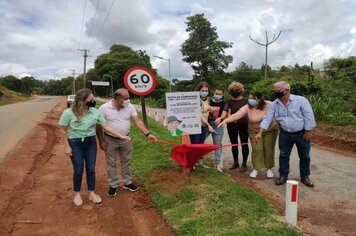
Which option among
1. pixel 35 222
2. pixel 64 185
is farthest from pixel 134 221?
pixel 64 185

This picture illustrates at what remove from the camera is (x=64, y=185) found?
6992 millimetres

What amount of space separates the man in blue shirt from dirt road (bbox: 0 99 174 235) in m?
2.59

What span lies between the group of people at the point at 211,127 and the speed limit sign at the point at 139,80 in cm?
164

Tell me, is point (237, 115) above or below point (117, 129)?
above

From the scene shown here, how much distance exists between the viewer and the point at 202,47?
5203 centimetres

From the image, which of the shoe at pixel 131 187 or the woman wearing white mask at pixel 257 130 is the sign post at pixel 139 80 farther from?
the shoe at pixel 131 187

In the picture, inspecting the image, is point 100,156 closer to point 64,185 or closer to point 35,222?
point 64,185

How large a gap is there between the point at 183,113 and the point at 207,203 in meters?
1.96

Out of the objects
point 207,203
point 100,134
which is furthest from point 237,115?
point 100,134

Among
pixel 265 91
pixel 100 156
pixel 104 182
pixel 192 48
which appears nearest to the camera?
pixel 104 182

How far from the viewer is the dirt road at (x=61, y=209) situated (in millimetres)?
4809

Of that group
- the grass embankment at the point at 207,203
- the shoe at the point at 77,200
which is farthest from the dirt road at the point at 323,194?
the shoe at the point at 77,200

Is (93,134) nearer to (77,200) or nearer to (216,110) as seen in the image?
(77,200)

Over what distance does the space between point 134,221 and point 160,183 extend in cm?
143
